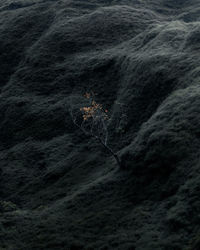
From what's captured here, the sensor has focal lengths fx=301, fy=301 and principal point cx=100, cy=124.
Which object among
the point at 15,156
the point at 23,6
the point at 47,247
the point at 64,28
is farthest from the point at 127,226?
the point at 23,6

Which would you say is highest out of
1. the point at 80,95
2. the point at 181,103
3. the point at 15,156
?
the point at 181,103

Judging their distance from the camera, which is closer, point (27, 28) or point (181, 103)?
point (181, 103)

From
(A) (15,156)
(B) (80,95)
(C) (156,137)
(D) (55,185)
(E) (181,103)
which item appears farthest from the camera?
(B) (80,95)

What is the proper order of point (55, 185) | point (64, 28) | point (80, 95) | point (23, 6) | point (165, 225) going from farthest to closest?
point (23, 6) < point (64, 28) < point (80, 95) < point (55, 185) < point (165, 225)

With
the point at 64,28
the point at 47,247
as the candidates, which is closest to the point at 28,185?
the point at 47,247

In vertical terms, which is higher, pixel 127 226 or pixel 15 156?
pixel 127 226

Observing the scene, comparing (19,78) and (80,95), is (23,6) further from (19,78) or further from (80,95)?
(80,95)

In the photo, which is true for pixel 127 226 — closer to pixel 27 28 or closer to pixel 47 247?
pixel 47 247
